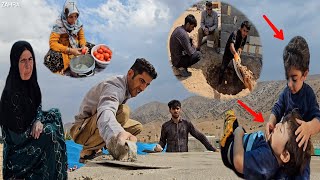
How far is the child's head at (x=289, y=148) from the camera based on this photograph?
139 inches

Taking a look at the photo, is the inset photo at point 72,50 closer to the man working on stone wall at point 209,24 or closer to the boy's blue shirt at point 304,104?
the man working on stone wall at point 209,24

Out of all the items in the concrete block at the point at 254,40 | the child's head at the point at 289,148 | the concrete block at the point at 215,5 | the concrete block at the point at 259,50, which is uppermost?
the concrete block at the point at 215,5

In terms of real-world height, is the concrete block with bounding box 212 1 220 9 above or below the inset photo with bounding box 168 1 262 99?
above

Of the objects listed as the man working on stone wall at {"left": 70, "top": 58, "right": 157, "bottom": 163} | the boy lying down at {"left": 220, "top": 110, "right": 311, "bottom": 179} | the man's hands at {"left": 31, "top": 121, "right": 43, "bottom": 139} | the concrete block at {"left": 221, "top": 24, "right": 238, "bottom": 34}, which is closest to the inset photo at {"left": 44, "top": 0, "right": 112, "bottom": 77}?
the man working on stone wall at {"left": 70, "top": 58, "right": 157, "bottom": 163}

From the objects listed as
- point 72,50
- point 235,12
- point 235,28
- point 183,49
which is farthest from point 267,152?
point 72,50

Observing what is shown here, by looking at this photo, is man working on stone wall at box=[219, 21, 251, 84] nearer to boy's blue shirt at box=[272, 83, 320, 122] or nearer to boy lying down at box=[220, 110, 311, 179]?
boy's blue shirt at box=[272, 83, 320, 122]

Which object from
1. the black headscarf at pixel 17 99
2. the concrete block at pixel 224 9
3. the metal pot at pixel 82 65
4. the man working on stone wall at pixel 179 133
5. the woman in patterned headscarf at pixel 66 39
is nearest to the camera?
the black headscarf at pixel 17 99

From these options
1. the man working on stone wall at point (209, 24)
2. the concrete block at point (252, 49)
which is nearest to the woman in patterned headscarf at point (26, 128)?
the man working on stone wall at point (209, 24)

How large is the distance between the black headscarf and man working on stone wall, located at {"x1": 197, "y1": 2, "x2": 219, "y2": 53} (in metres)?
1.40

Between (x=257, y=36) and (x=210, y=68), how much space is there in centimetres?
50

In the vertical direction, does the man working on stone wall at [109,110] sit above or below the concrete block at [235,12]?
below

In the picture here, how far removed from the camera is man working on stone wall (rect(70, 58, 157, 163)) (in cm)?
443

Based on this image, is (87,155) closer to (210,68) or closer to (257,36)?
(210,68)

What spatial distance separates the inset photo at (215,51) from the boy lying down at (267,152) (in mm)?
807
